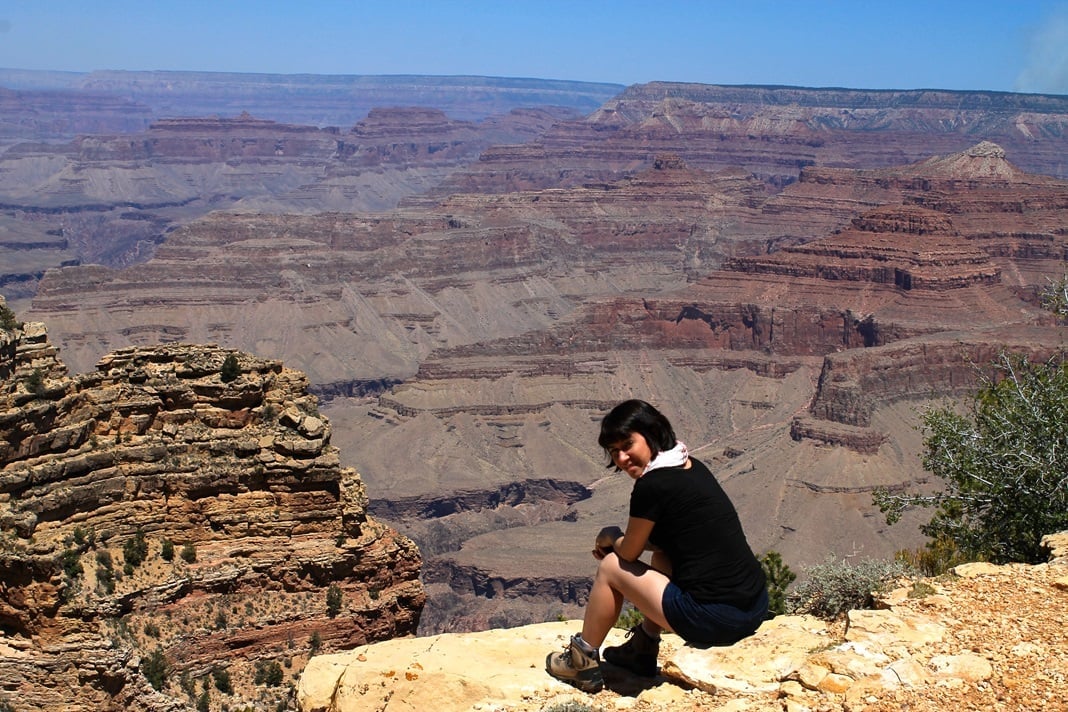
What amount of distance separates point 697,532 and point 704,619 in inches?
32.3

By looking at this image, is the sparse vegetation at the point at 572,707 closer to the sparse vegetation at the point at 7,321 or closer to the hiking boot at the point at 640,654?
the hiking boot at the point at 640,654

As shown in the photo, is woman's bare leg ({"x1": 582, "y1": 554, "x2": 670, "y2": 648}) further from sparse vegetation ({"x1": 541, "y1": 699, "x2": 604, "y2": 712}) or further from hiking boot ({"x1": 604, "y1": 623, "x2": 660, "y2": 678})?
sparse vegetation ({"x1": 541, "y1": 699, "x2": 604, "y2": 712})

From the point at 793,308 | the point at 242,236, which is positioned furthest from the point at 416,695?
the point at 242,236

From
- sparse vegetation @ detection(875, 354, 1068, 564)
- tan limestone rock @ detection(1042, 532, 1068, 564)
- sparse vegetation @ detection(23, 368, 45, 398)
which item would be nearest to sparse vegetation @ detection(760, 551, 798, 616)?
sparse vegetation @ detection(875, 354, 1068, 564)

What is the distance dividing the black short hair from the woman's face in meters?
0.03

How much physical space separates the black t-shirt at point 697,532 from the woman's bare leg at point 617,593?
0.27 meters

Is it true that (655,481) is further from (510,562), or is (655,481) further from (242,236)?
(242,236)

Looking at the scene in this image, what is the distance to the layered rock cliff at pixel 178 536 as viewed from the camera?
773 inches

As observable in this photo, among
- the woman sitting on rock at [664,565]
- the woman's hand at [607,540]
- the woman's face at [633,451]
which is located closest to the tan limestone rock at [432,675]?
the woman sitting on rock at [664,565]

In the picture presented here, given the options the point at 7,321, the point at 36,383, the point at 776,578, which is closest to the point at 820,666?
the point at 776,578

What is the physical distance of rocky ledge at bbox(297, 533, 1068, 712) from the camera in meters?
10.6

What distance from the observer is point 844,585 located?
13.6m

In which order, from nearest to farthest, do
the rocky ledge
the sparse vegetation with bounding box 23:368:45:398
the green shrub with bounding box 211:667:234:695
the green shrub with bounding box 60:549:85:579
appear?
1. the rocky ledge
2. the green shrub with bounding box 60:549:85:579
3. the green shrub with bounding box 211:667:234:695
4. the sparse vegetation with bounding box 23:368:45:398

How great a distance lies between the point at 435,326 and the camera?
159 metres
